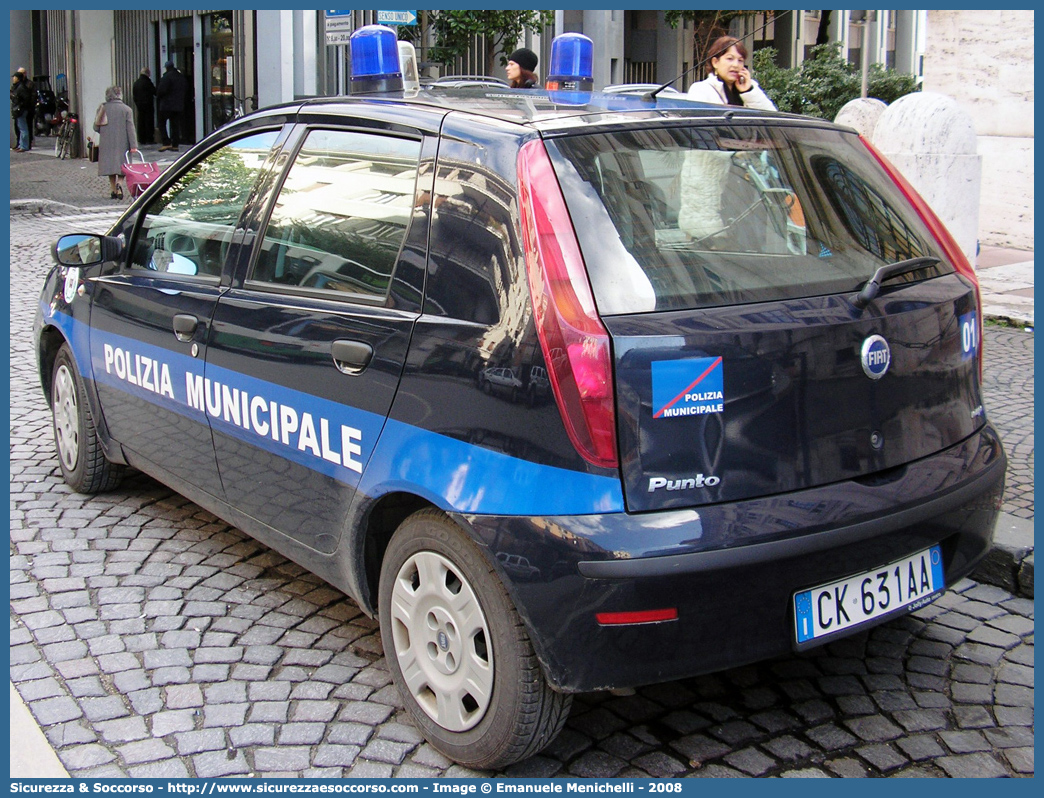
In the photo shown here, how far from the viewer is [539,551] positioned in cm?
254

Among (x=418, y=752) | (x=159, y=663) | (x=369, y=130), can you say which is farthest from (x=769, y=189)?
(x=159, y=663)

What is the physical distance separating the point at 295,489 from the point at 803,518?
4.98ft

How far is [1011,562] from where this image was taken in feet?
13.1

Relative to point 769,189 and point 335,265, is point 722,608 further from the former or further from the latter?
point 335,265

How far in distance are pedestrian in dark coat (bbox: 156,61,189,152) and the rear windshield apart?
23.9 meters

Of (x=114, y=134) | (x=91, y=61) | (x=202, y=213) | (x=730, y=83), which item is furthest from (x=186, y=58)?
(x=202, y=213)

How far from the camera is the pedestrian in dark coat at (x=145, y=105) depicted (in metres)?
26.1

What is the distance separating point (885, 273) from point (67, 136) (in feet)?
85.4

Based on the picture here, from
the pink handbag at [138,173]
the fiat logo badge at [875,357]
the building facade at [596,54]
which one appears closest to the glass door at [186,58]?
the building facade at [596,54]

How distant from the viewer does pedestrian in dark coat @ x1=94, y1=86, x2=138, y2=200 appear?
1766 cm

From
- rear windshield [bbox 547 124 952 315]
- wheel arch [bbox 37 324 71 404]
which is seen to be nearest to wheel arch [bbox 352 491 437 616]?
rear windshield [bbox 547 124 952 315]

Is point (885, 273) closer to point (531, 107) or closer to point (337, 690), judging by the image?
point (531, 107)

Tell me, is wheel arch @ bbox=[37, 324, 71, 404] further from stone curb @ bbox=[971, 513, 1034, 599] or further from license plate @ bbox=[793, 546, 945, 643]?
stone curb @ bbox=[971, 513, 1034, 599]

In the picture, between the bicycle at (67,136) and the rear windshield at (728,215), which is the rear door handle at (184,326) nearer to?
the rear windshield at (728,215)
